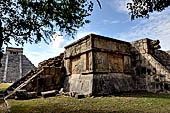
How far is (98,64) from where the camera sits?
6441 mm

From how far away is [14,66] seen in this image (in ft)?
90.9

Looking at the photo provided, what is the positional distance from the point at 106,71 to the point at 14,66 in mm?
27614

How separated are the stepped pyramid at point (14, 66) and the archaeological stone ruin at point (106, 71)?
20140 millimetres

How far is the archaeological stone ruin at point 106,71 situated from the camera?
6.23 meters

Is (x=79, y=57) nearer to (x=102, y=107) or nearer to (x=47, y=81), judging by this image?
(x=47, y=81)

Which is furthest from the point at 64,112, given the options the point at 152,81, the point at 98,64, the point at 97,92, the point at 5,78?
the point at 5,78

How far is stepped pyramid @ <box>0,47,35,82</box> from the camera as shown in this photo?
24484 mm

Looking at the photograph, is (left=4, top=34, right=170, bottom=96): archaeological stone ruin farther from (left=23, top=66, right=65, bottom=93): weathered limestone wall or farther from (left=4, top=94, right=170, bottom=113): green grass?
(left=4, top=94, right=170, bottom=113): green grass

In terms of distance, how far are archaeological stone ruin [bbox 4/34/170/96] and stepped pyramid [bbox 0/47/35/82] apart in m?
20.1

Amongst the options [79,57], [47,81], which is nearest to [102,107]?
[79,57]

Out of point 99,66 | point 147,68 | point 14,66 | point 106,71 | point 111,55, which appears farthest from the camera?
point 14,66

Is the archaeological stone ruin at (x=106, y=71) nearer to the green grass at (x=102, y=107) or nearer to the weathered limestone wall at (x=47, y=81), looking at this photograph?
the weathered limestone wall at (x=47, y=81)

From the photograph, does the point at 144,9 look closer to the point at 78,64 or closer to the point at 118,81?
the point at 118,81

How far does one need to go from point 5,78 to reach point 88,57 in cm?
2373
